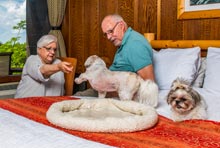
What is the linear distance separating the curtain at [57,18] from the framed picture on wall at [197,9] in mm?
1712

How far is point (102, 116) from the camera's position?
1.68 m

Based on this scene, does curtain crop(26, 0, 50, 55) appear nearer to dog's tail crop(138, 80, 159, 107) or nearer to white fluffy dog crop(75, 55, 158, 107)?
white fluffy dog crop(75, 55, 158, 107)

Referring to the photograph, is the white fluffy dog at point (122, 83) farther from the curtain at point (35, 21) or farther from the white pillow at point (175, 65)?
the curtain at point (35, 21)

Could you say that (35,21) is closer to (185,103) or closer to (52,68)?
(52,68)

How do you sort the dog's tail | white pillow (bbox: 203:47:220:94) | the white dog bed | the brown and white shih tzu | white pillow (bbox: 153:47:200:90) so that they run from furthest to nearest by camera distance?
1. white pillow (bbox: 153:47:200:90)
2. white pillow (bbox: 203:47:220:94)
3. the dog's tail
4. the brown and white shih tzu
5. the white dog bed

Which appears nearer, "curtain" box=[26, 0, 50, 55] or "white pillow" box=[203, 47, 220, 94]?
"white pillow" box=[203, 47, 220, 94]

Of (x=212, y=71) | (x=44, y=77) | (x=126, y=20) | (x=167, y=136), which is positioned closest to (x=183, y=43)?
(x=212, y=71)

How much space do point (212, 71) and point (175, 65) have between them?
33 centimetres

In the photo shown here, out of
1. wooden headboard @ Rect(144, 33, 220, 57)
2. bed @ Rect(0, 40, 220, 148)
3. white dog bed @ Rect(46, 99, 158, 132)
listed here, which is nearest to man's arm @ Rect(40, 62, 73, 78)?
bed @ Rect(0, 40, 220, 148)

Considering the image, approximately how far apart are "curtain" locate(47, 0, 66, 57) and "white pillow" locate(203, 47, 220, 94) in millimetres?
2171

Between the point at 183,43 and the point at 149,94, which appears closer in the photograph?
the point at 149,94

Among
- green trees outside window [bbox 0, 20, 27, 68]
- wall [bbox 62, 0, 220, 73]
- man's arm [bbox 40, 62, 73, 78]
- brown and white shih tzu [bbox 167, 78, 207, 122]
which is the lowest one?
brown and white shih tzu [bbox 167, 78, 207, 122]

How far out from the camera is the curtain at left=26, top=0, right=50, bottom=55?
4.21 meters

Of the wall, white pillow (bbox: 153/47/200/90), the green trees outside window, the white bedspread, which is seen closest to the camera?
the white bedspread
